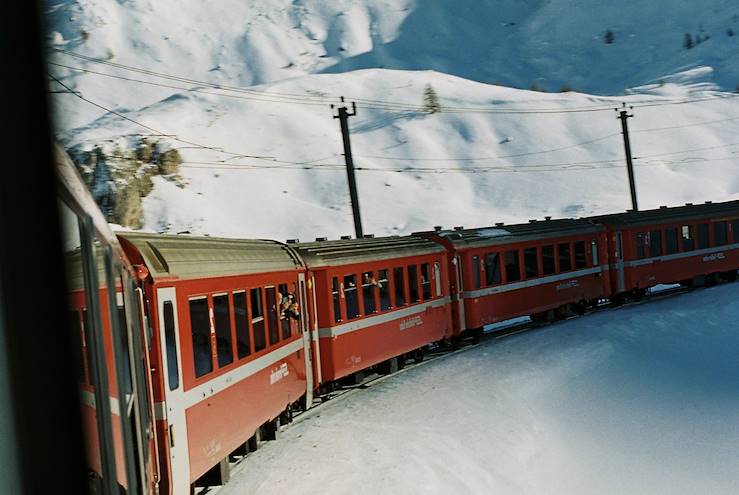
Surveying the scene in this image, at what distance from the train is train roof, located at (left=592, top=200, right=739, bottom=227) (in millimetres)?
70

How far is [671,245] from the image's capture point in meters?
28.8

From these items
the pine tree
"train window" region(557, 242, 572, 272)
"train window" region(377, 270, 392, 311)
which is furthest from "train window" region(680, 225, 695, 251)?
the pine tree

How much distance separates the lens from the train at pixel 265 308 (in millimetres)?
4426

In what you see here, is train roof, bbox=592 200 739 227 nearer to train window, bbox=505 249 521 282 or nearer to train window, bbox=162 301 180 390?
train window, bbox=505 249 521 282

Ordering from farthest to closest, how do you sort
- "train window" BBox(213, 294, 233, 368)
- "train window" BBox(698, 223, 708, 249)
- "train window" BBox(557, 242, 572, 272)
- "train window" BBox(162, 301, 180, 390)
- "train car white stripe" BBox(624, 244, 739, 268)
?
1. "train window" BBox(698, 223, 708, 249)
2. "train car white stripe" BBox(624, 244, 739, 268)
3. "train window" BBox(557, 242, 572, 272)
4. "train window" BBox(213, 294, 233, 368)
5. "train window" BBox(162, 301, 180, 390)

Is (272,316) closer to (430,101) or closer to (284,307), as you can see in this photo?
(284,307)

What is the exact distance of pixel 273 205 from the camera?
6356 cm

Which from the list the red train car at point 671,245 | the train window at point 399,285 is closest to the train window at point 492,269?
the train window at point 399,285

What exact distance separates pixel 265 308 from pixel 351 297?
429 cm

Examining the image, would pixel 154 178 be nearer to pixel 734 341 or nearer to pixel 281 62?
pixel 734 341

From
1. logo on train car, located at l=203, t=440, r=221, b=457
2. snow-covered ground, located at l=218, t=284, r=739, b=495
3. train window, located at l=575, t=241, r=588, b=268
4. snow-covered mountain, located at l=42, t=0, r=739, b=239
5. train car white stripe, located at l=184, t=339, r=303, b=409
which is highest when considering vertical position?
snow-covered mountain, located at l=42, t=0, r=739, b=239

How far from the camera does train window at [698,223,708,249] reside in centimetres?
2984

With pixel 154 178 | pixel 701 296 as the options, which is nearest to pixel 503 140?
pixel 154 178

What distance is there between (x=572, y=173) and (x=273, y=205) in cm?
2531
